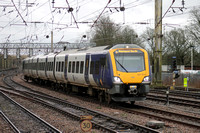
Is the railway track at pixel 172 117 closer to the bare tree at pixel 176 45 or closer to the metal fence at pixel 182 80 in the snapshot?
the metal fence at pixel 182 80

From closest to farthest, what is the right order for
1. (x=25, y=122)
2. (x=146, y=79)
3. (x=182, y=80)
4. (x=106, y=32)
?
(x=25, y=122)
(x=146, y=79)
(x=182, y=80)
(x=106, y=32)

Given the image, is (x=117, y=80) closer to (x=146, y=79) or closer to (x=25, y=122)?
(x=146, y=79)

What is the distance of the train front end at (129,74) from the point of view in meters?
15.0

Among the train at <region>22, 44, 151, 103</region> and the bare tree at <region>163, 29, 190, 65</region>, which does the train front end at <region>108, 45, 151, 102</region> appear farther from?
the bare tree at <region>163, 29, 190, 65</region>

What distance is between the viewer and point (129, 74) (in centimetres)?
1510

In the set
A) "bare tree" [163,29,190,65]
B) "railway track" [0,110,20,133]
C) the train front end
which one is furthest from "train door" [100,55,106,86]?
"bare tree" [163,29,190,65]

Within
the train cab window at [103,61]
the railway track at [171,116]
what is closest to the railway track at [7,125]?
the railway track at [171,116]

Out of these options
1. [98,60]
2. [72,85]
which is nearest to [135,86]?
[98,60]

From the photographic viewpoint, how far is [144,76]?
50.4ft

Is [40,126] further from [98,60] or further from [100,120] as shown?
[98,60]

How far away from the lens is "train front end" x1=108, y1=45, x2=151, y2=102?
15.0m

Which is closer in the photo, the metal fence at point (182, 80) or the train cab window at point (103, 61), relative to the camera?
the train cab window at point (103, 61)

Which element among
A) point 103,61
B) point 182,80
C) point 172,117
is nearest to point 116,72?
point 103,61

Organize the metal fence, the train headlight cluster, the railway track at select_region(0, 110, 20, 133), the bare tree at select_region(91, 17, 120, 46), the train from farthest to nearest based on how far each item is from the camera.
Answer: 1. the bare tree at select_region(91, 17, 120, 46)
2. the metal fence
3. the train headlight cluster
4. the train
5. the railway track at select_region(0, 110, 20, 133)
